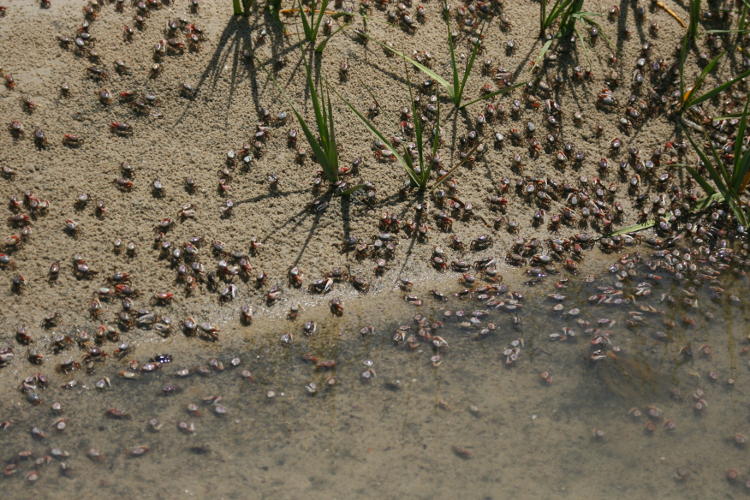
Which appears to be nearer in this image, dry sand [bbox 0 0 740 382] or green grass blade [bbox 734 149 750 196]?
dry sand [bbox 0 0 740 382]

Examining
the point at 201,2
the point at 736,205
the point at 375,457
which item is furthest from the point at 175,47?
the point at 736,205

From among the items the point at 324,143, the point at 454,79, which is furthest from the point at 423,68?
the point at 324,143

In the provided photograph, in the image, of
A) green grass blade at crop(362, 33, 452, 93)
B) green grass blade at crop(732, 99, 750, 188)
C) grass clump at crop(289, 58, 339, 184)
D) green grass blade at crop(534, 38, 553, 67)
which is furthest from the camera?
green grass blade at crop(534, 38, 553, 67)

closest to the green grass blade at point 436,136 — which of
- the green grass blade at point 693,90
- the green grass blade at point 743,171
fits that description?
the green grass blade at point 693,90

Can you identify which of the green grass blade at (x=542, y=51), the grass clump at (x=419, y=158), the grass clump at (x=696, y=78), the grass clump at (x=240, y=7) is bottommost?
the grass clump at (x=419, y=158)

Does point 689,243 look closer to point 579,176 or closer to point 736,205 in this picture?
point 736,205

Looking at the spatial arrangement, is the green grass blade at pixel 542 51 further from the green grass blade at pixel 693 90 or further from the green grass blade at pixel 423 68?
the green grass blade at pixel 693 90

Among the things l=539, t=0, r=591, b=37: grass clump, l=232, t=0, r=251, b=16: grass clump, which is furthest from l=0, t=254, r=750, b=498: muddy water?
l=232, t=0, r=251, b=16: grass clump

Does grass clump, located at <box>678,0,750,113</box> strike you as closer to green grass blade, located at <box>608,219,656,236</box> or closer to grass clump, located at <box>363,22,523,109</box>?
green grass blade, located at <box>608,219,656,236</box>

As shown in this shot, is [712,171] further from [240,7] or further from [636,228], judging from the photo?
[240,7]
